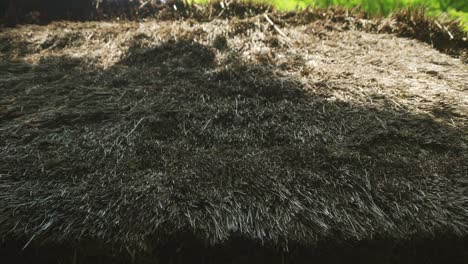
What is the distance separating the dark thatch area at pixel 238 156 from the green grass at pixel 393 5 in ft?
2.71

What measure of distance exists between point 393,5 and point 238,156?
3.06 metres

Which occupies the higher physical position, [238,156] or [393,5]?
A: [393,5]

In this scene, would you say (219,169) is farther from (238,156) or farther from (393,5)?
(393,5)

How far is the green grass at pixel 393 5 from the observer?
132 inches

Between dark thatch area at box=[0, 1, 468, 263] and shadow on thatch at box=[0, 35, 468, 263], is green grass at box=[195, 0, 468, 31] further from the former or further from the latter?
shadow on thatch at box=[0, 35, 468, 263]

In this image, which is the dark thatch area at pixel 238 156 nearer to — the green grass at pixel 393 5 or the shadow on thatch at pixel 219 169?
the shadow on thatch at pixel 219 169

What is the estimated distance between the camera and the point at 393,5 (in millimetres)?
3547

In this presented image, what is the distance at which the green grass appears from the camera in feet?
11.0

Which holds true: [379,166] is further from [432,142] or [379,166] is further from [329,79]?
[329,79]

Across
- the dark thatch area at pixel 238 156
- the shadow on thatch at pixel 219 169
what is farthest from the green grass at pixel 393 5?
the shadow on thatch at pixel 219 169

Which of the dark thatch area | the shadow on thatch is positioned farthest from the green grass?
the shadow on thatch

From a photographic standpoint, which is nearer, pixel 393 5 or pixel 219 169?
pixel 219 169

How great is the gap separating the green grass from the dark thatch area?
83 centimetres

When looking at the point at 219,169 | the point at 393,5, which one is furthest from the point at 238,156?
the point at 393,5
